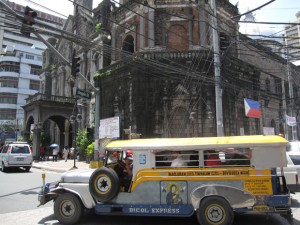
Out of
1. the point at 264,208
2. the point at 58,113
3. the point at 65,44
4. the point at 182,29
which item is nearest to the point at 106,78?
the point at 182,29

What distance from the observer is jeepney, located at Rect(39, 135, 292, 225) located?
6492 millimetres

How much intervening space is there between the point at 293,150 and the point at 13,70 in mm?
79570

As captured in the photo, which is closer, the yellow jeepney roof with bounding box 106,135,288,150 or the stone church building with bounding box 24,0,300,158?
the yellow jeepney roof with bounding box 106,135,288,150

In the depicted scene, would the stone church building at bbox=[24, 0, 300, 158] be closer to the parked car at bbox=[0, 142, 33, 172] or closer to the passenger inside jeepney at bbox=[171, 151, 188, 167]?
the parked car at bbox=[0, 142, 33, 172]

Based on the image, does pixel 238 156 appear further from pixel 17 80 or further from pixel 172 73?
pixel 17 80

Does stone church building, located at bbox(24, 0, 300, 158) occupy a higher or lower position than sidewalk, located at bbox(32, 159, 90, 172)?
higher

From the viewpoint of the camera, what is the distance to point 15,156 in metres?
20.4

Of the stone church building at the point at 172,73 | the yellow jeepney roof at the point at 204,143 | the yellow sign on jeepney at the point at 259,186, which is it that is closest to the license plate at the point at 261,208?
the yellow sign on jeepney at the point at 259,186

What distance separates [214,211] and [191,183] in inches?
29.9

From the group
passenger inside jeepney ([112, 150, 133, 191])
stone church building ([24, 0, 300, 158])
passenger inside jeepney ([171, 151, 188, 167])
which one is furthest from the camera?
stone church building ([24, 0, 300, 158])

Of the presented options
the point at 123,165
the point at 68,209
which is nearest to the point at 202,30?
the point at 123,165

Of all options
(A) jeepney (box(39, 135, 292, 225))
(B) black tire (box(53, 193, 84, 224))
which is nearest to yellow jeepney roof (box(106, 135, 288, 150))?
(A) jeepney (box(39, 135, 292, 225))

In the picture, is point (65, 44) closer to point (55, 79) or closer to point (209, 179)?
point (55, 79)

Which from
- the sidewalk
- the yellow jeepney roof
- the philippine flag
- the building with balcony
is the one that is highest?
the building with balcony
